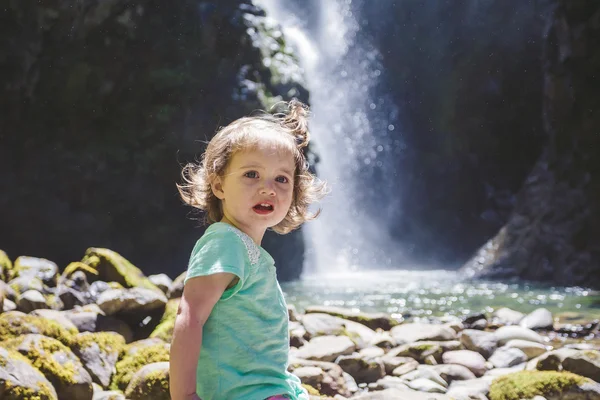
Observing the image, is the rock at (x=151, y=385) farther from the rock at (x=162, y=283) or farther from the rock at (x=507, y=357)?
the rock at (x=162, y=283)

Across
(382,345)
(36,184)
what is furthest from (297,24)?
(382,345)

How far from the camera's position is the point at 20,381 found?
3.17m

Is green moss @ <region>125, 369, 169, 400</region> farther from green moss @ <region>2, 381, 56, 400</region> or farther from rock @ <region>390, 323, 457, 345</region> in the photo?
rock @ <region>390, 323, 457, 345</region>

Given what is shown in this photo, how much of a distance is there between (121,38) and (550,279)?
15.2 metres

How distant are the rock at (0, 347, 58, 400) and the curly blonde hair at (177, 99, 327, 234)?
1.39m

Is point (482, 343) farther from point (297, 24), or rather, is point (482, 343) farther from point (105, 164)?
point (297, 24)

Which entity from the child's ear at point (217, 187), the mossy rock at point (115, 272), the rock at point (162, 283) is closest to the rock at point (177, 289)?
the mossy rock at point (115, 272)

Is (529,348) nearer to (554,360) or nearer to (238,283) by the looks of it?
(554,360)

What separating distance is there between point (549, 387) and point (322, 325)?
3277 mm

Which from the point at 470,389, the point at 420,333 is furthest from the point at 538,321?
the point at 470,389

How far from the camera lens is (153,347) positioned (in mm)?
4578

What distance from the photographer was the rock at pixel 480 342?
6.86m

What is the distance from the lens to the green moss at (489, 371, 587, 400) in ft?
14.8

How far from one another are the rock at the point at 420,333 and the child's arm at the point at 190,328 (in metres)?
5.45
